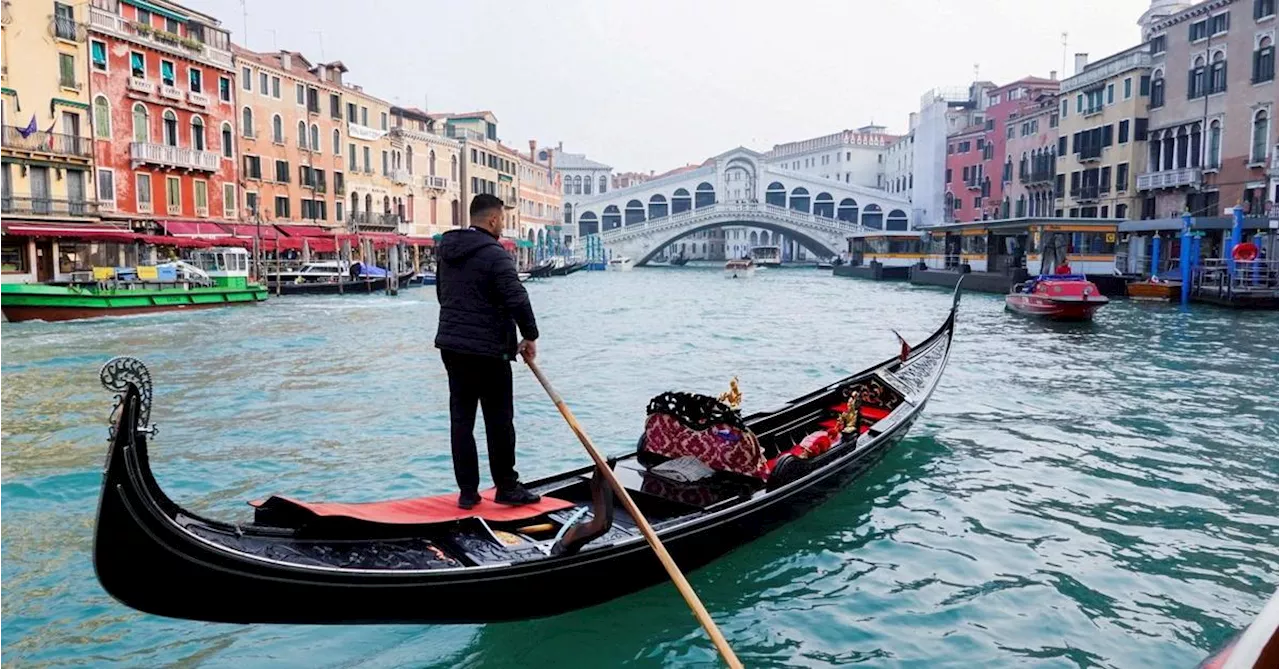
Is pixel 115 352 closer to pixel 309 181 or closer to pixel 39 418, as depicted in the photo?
pixel 39 418

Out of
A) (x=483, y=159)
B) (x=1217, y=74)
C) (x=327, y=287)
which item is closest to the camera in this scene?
(x=1217, y=74)

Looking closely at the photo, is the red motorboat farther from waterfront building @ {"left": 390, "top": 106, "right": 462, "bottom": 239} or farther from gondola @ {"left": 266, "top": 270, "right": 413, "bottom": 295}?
waterfront building @ {"left": 390, "top": 106, "right": 462, "bottom": 239}

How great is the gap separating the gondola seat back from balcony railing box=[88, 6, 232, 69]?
790 inches

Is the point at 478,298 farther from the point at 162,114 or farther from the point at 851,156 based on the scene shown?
the point at 851,156

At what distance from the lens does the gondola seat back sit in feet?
13.6

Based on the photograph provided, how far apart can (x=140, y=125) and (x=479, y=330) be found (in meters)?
21.2

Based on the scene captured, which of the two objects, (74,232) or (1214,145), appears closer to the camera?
(74,232)

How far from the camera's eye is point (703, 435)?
13.9 feet

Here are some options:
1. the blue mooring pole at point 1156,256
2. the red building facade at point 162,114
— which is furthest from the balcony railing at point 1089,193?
the red building facade at point 162,114

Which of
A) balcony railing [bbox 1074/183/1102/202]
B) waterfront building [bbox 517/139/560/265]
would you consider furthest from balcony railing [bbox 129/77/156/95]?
balcony railing [bbox 1074/183/1102/202]

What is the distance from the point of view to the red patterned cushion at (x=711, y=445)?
13.6 ft

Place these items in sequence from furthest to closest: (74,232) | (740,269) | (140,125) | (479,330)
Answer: (740,269) < (140,125) < (74,232) < (479,330)

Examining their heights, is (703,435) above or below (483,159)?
below

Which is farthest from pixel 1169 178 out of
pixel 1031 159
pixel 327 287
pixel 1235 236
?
pixel 327 287
